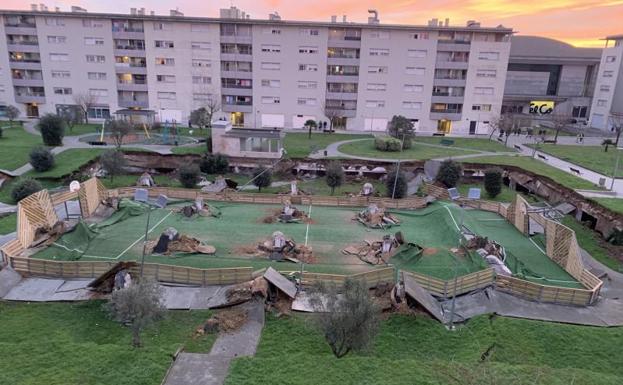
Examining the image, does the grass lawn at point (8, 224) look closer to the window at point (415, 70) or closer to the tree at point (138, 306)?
the tree at point (138, 306)

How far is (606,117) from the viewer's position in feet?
252

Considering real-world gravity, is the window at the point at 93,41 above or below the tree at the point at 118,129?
above

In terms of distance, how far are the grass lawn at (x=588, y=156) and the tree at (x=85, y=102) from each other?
64763 mm

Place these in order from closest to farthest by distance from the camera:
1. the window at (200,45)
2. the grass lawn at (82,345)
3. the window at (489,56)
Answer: the grass lawn at (82,345)
the window at (489,56)
the window at (200,45)

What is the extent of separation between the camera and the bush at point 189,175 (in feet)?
116

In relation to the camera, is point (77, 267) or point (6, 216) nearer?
point (77, 267)

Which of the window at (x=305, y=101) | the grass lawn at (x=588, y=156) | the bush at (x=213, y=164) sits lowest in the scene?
the bush at (x=213, y=164)

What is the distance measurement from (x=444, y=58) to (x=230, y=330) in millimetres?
60253

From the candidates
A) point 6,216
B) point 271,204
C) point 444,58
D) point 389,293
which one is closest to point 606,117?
point 444,58

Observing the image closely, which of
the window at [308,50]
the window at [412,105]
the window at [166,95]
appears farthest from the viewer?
the window at [166,95]

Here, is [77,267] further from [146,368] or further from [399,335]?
[399,335]

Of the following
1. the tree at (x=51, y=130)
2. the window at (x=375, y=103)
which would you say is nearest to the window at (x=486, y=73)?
the window at (x=375, y=103)

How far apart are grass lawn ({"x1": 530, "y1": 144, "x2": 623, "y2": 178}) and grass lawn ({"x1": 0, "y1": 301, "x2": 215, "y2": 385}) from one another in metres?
41.3

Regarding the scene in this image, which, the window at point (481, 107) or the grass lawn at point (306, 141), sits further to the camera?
the window at point (481, 107)
